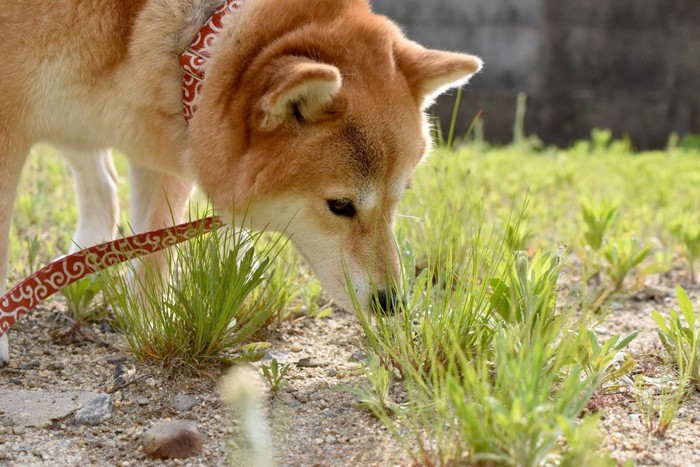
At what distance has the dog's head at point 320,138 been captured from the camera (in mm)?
2316

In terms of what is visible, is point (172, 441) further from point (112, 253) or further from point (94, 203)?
point (94, 203)

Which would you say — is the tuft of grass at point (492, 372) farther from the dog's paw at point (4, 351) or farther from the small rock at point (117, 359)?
the dog's paw at point (4, 351)

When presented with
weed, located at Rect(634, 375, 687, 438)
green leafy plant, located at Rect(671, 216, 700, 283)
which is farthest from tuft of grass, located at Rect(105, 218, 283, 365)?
green leafy plant, located at Rect(671, 216, 700, 283)

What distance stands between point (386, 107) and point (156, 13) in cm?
76

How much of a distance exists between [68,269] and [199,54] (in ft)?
2.46

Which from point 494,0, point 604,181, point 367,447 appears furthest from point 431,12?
point 367,447

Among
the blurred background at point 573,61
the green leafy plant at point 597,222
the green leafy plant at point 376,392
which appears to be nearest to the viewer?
the green leafy plant at point 376,392

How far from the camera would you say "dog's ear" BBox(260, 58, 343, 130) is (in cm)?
205

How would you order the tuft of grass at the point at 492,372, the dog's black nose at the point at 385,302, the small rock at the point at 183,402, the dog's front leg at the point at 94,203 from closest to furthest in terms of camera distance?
the tuft of grass at the point at 492,372 → the small rock at the point at 183,402 → the dog's black nose at the point at 385,302 → the dog's front leg at the point at 94,203

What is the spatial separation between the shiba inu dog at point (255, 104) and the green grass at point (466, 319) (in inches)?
6.7

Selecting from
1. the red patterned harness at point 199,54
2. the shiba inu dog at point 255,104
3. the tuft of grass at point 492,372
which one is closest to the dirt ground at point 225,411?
the tuft of grass at point 492,372

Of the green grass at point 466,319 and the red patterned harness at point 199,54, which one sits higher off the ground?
the red patterned harness at point 199,54

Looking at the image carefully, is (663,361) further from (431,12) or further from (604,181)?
(431,12)

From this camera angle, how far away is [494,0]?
7422mm
